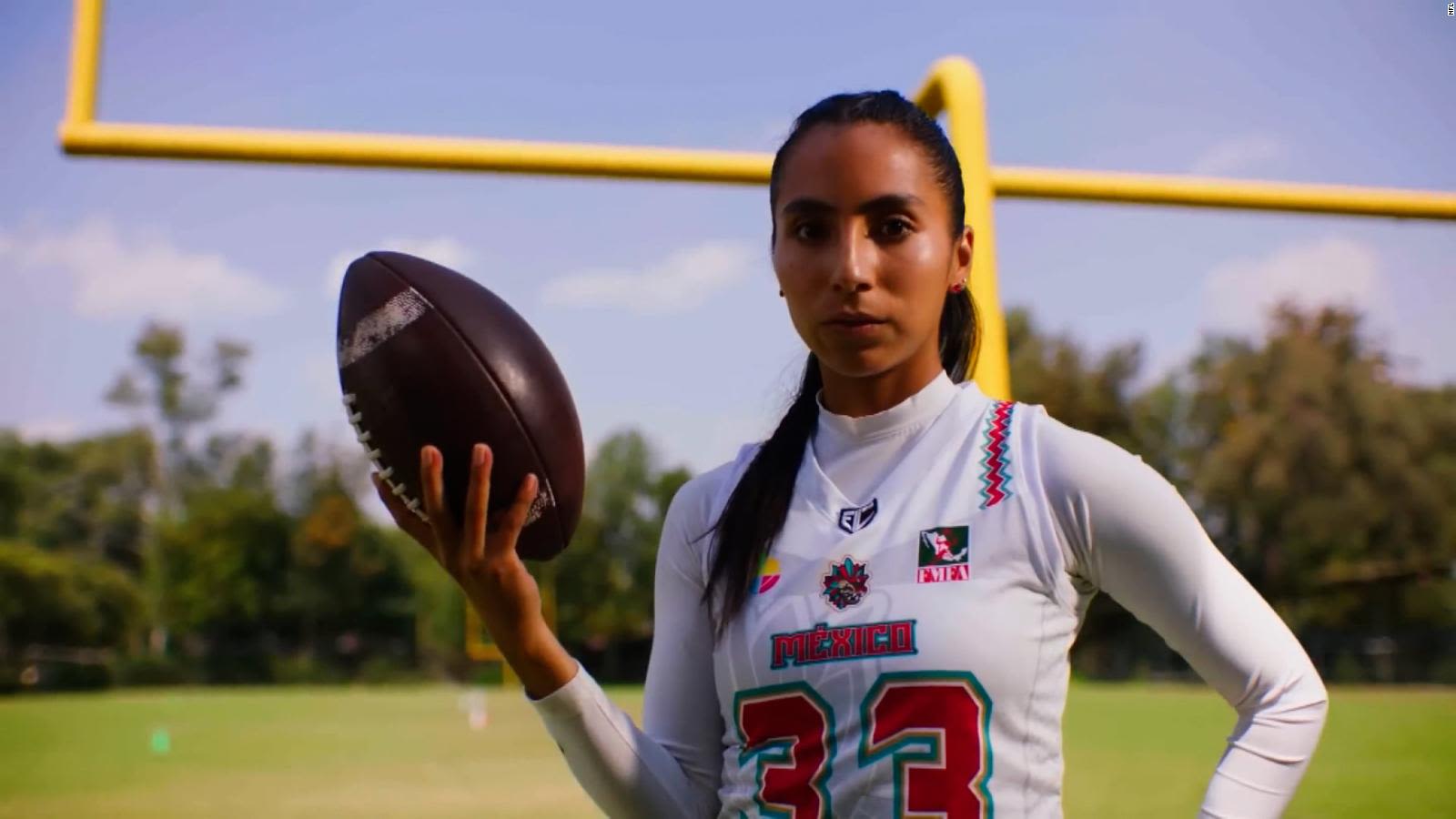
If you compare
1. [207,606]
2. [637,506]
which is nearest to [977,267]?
[637,506]

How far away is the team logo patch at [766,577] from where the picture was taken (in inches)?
44.2

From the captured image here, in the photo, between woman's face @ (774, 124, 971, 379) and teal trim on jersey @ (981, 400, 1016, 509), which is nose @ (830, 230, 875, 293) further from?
teal trim on jersey @ (981, 400, 1016, 509)

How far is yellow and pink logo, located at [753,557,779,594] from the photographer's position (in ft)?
3.68

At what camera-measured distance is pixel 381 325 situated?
4.23ft

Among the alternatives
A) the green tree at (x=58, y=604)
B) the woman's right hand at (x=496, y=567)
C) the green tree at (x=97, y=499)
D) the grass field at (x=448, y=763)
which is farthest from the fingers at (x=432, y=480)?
the green tree at (x=97, y=499)

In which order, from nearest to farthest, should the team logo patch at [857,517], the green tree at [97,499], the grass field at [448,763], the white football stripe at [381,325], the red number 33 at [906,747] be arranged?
the red number 33 at [906,747]
the team logo patch at [857,517]
the white football stripe at [381,325]
the grass field at [448,763]
the green tree at [97,499]

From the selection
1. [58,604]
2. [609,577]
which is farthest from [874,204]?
[58,604]

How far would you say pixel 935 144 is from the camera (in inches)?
44.7

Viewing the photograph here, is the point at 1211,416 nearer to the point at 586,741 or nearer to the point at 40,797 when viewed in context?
the point at 40,797

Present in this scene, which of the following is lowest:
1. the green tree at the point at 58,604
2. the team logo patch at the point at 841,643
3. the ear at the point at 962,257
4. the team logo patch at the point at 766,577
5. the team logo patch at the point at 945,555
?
the green tree at the point at 58,604

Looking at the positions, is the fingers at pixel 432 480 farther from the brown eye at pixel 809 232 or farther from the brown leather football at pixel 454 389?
the brown eye at pixel 809 232

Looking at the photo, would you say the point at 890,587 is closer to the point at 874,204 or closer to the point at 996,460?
the point at 996,460

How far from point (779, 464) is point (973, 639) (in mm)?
253

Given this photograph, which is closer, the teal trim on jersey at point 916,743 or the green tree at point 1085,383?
the teal trim on jersey at point 916,743
